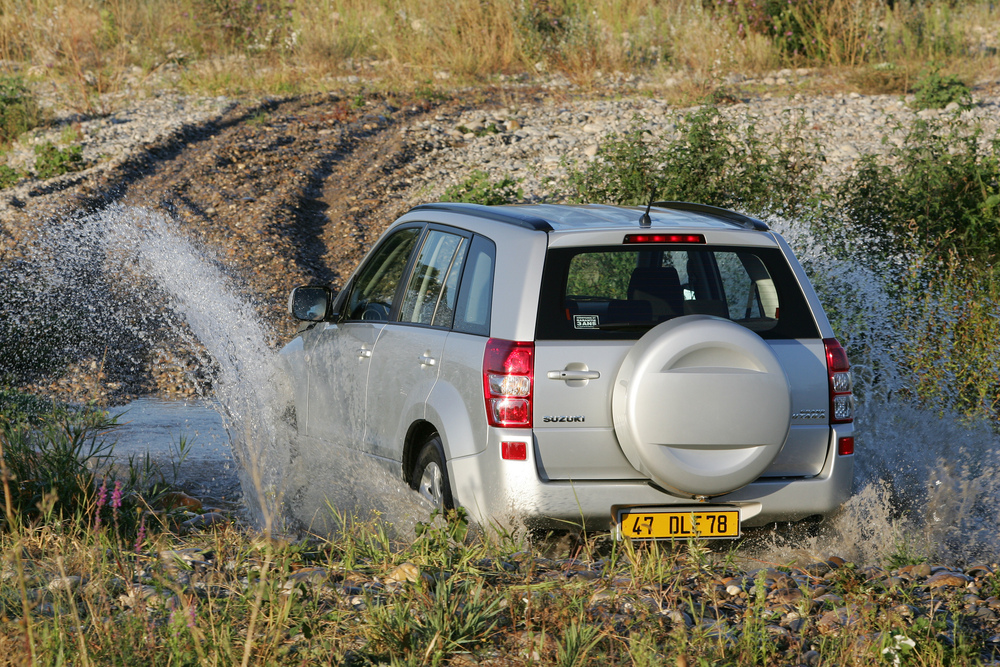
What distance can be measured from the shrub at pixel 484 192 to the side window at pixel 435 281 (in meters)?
5.91

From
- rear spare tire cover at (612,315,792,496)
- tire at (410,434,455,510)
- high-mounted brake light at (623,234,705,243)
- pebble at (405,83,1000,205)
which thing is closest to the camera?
rear spare tire cover at (612,315,792,496)

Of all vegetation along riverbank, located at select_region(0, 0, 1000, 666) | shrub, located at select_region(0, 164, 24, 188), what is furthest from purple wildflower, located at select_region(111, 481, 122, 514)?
shrub, located at select_region(0, 164, 24, 188)

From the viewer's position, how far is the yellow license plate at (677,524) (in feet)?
13.5

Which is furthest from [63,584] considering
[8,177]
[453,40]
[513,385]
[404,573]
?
[453,40]

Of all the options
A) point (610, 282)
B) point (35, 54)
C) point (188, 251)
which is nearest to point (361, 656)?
point (610, 282)

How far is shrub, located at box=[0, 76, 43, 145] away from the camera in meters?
15.8

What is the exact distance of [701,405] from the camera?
3.88 meters

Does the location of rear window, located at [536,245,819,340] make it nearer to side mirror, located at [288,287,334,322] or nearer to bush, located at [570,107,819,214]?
side mirror, located at [288,287,334,322]

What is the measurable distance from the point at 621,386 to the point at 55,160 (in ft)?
39.9

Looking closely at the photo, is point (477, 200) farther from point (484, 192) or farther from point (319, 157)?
point (319, 157)

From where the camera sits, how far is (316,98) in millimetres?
18266

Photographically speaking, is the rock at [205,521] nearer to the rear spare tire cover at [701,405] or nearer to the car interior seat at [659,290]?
the rear spare tire cover at [701,405]

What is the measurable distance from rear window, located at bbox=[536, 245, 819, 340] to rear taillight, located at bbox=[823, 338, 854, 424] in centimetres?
11

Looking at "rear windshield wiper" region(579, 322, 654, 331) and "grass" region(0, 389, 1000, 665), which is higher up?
"rear windshield wiper" region(579, 322, 654, 331)
